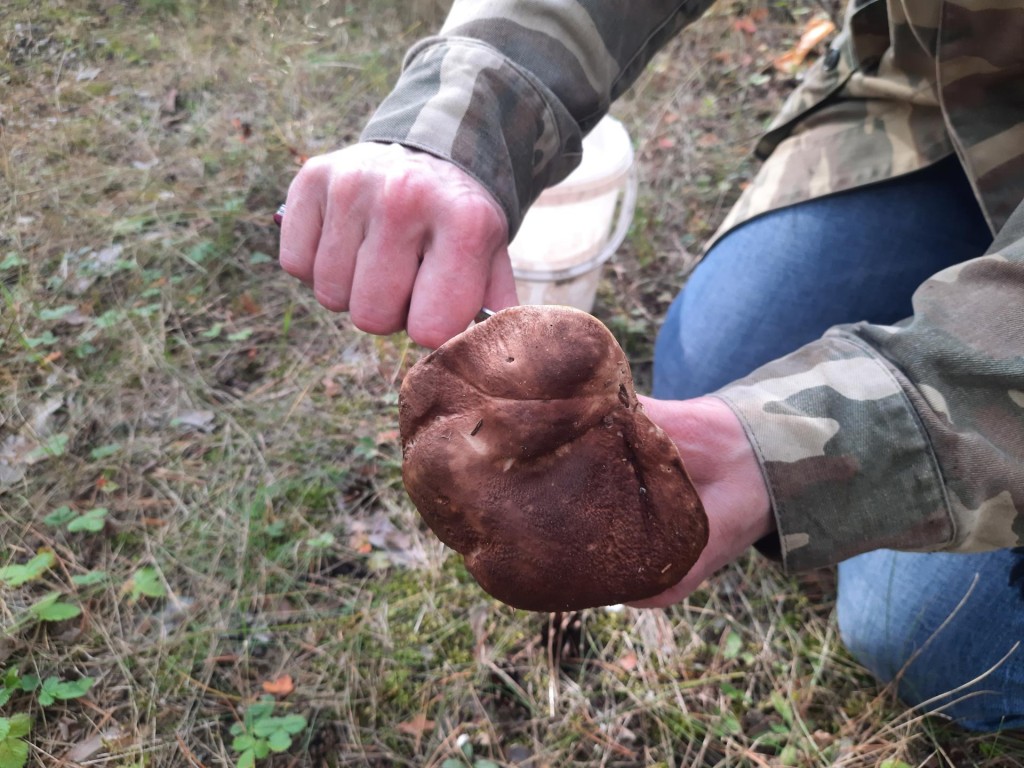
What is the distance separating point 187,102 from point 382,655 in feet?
10.8

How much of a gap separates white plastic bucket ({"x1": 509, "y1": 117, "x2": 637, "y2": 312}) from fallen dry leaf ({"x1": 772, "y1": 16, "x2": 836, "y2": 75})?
2.00m

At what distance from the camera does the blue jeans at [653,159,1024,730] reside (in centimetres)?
199

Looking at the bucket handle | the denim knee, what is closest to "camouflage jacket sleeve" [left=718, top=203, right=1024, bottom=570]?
the denim knee

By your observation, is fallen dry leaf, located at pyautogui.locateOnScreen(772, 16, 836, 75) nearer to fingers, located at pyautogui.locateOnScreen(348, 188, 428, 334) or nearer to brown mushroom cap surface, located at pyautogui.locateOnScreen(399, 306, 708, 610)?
fingers, located at pyautogui.locateOnScreen(348, 188, 428, 334)

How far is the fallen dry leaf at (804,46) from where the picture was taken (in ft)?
14.0

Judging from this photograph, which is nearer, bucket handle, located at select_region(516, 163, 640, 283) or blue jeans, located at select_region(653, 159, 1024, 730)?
blue jeans, located at select_region(653, 159, 1024, 730)

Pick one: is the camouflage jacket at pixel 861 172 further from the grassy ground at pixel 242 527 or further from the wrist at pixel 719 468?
the grassy ground at pixel 242 527

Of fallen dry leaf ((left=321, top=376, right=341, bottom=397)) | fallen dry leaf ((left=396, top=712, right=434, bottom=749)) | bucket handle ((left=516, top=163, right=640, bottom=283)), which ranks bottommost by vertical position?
fallen dry leaf ((left=396, top=712, right=434, bottom=749))

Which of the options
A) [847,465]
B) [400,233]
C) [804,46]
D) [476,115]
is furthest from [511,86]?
[804,46]

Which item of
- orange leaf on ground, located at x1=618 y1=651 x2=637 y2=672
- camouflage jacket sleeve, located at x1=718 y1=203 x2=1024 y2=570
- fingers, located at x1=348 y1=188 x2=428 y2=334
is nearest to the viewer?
camouflage jacket sleeve, located at x1=718 y1=203 x2=1024 y2=570

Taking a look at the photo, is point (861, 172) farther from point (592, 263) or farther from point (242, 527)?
point (242, 527)

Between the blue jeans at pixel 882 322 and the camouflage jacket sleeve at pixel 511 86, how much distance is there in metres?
1.03

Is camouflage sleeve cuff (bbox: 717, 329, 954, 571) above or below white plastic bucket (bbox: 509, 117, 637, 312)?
above

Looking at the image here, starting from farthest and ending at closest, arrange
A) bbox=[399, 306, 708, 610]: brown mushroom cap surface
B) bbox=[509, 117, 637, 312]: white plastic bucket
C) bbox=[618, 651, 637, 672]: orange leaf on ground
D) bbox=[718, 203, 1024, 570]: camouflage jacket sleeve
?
1. bbox=[509, 117, 637, 312]: white plastic bucket
2. bbox=[618, 651, 637, 672]: orange leaf on ground
3. bbox=[718, 203, 1024, 570]: camouflage jacket sleeve
4. bbox=[399, 306, 708, 610]: brown mushroom cap surface
